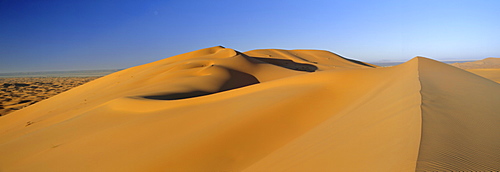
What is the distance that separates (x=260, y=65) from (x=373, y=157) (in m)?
16.2

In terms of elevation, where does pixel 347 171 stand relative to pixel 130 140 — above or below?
above

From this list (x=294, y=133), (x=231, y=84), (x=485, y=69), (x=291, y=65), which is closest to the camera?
(x=294, y=133)

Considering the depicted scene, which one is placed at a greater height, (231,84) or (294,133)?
(294,133)

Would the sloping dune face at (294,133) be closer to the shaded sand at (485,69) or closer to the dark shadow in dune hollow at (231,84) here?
the dark shadow in dune hollow at (231,84)

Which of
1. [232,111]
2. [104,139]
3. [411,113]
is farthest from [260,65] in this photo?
[411,113]

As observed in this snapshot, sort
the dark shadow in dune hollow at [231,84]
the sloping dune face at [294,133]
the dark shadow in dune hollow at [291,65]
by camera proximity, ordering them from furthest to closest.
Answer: the dark shadow in dune hollow at [291,65] → the dark shadow in dune hollow at [231,84] → the sloping dune face at [294,133]

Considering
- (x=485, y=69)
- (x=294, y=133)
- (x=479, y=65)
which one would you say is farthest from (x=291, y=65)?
(x=479, y=65)

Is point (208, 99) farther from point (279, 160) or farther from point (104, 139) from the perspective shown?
point (279, 160)

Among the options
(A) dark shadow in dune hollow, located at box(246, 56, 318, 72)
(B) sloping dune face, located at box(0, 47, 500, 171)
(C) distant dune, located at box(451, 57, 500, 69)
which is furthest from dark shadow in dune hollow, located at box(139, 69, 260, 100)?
(C) distant dune, located at box(451, 57, 500, 69)

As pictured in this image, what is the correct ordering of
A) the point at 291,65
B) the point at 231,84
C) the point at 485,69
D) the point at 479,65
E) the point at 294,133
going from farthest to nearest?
the point at 479,65
the point at 291,65
the point at 485,69
the point at 231,84
the point at 294,133

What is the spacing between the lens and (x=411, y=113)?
3145 millimetres

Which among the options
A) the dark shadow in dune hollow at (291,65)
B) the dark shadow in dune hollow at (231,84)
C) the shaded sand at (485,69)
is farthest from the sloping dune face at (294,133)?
the dark shadow in dune hollow at (291,65)

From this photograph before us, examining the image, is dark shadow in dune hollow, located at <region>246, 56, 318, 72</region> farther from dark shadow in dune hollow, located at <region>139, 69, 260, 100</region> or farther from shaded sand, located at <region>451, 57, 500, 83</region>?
shaded sand, located at <region>451, 57, 500, 83</region>

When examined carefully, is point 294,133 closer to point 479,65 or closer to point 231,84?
point 231,84
